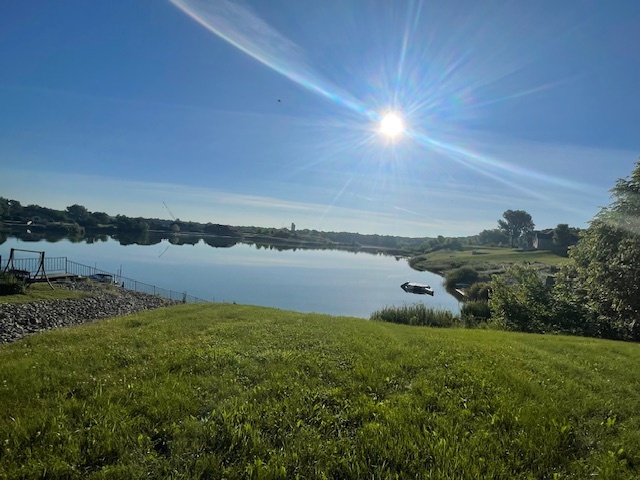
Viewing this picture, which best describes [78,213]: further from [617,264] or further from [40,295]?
[617,264]

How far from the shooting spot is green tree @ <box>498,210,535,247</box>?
176 m

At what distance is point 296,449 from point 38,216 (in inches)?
7891

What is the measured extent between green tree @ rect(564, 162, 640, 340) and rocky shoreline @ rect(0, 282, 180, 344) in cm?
2674

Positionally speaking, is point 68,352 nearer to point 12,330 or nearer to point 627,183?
point 12,330

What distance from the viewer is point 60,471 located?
11.6 feet

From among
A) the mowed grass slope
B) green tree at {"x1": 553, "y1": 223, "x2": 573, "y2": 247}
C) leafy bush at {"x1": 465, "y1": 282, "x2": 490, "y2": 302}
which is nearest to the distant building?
green tree at {"x1": 553, "y1": 223, "x2": 573, "y2": 247}

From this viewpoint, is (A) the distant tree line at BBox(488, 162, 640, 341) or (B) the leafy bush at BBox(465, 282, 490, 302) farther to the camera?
(B) the leafy bush at BBox(465, 282, 490, 302)

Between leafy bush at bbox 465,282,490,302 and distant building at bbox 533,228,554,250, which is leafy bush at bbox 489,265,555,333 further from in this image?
distant building at bbox 533,228,554,250

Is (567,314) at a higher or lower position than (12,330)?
higher

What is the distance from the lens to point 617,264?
17.0 meters

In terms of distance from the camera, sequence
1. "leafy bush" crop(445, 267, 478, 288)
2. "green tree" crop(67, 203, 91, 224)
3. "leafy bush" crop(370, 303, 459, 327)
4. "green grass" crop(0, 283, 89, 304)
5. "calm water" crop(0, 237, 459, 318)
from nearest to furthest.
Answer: "green grass" crop(0, 283, 89, 304), "leafy bush" crop(370, 303, 459, 327), "calm water" crop(0, 237, 459, 318), "leafy bush" crop(445, 267, 478, 288), "green tree" crop(67, 203, 91, 224)

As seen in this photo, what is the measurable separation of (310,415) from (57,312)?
24.3 metres

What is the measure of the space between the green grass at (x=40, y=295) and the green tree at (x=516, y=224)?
613 ft

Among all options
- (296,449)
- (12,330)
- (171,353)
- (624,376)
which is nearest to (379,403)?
(296,449)
